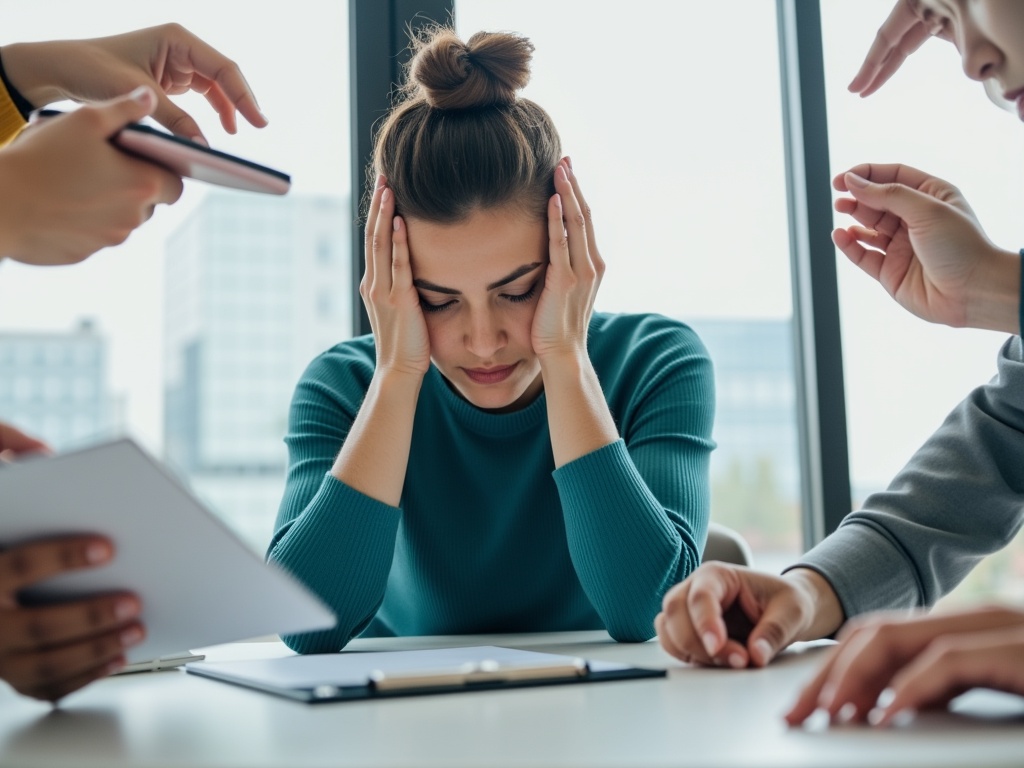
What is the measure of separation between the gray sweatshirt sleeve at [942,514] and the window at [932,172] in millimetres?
1118

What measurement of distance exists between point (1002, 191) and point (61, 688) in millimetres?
2400

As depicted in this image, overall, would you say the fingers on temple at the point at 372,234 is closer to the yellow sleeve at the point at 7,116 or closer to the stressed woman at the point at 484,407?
the stressed woman at the point at 484,407

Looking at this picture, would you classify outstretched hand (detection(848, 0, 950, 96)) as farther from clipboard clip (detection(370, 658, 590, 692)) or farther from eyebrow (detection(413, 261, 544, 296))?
clipboard clip (detection(370, 658, 590, 692))

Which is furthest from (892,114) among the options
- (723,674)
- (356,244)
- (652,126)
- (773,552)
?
(723,674)

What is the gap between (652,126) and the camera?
2324mm

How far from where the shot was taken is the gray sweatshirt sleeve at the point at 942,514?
1.06m

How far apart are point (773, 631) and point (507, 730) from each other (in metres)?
0.40

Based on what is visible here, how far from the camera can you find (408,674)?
73cm

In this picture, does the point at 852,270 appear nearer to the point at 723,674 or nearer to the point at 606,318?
the point at 606,318

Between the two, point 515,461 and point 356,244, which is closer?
point 515,461

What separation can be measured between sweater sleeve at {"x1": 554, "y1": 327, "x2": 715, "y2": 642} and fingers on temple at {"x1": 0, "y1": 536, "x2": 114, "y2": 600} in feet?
2.32

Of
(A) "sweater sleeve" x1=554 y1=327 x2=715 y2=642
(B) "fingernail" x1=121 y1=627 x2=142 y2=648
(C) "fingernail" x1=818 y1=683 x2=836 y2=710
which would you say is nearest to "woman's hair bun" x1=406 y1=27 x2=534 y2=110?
(A) "sweater sleeve" x1=554 y1=327 x2=715 y2=642

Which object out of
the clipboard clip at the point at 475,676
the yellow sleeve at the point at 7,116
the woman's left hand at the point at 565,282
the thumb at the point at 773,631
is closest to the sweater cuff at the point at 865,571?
the thumb at the point at 773,631

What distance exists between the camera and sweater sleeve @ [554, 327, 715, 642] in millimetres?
1223
